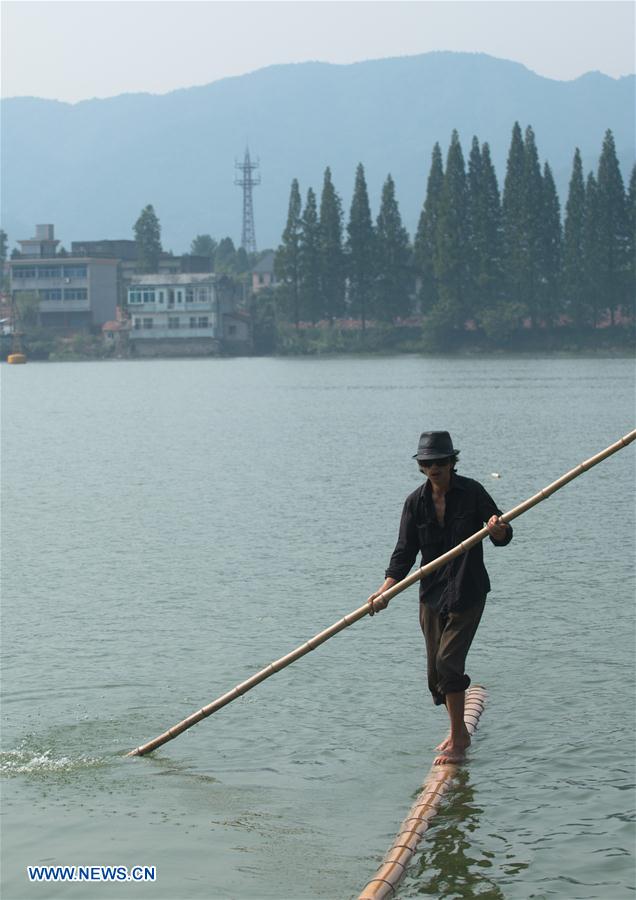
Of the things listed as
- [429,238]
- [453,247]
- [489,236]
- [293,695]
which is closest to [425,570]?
[293,695]

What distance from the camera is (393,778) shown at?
10867mm

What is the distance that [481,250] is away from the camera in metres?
118

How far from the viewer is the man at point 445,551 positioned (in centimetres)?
970

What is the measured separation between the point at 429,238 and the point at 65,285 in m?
46.3

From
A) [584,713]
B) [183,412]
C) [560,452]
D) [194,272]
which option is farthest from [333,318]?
[584,713]

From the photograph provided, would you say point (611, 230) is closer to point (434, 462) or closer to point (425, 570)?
point (434, 462)

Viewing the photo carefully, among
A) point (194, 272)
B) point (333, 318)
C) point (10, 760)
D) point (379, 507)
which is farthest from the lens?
point (194, 272)

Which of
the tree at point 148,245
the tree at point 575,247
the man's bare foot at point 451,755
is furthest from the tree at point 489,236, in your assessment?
the man's bare foot at point 451,755

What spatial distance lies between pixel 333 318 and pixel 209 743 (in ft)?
393

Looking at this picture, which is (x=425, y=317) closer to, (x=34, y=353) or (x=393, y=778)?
(x=34, y=353)

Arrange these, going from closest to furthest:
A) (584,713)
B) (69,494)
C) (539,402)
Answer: (584,713), (69,494), (539,402)

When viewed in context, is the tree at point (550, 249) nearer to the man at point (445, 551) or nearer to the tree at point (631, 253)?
the tree at point (631, 253)

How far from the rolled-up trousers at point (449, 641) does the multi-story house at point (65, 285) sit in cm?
14249

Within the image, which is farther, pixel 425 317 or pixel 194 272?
pixel 194 272
